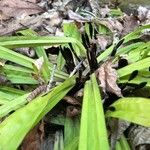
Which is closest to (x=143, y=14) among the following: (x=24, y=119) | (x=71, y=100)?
(x=71, y=100)

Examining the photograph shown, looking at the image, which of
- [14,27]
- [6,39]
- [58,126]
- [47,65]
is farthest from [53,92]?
[14,27]

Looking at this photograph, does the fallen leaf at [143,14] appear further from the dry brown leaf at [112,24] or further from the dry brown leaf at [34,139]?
the dry brown leaf at [34,139]

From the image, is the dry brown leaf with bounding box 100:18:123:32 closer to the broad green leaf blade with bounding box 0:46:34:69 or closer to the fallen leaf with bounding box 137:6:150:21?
the fallen leaf with bounding box 137:6:150:21

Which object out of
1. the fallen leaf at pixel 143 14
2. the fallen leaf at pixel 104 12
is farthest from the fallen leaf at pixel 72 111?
the fallen leaf at pixel 104 12

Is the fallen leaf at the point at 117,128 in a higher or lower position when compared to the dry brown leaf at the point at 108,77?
lower

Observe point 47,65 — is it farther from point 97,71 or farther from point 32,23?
point 32,23
